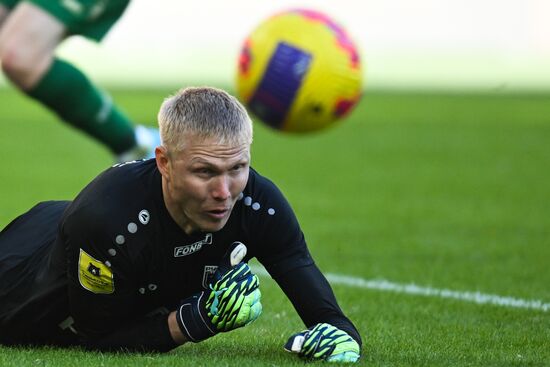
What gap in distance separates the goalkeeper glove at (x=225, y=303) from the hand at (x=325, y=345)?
18 centimetres

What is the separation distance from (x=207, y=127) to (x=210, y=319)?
722mm

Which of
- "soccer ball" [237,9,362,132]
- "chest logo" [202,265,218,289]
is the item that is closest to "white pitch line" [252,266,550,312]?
"soccer ball" [237,9,362,132]

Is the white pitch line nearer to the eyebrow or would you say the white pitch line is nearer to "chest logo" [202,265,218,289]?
"chest logo" [202,265,218,289]

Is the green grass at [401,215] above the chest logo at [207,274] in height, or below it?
below

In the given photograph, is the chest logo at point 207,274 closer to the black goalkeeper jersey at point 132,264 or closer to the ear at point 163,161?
the black goalkeeper jersey at point 132,264

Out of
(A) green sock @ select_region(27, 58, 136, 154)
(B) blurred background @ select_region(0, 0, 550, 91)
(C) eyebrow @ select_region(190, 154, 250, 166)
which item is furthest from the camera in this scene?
(B) blurred background @ select_region(0, 0, 550, 91)

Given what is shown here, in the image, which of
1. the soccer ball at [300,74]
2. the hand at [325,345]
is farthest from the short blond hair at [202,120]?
the soccer ball at [300,74]

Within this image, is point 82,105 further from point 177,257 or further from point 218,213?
point 218,213

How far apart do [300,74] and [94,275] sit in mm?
3518

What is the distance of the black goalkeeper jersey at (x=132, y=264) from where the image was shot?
4230 millimetres

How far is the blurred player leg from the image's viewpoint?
6105mm

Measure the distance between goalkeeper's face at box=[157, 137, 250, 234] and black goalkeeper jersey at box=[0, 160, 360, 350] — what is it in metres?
0.19

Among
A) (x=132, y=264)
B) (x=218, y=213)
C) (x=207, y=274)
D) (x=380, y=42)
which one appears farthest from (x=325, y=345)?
(x=380, y=42)

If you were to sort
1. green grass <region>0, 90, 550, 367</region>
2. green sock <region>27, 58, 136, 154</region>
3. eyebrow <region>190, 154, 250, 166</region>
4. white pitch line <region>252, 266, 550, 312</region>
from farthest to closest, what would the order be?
green sock <region>27, 58, 136, 154</region>
white pitch line <region>252, 266, 550, 312</region>
green grass <region>0, 90, 550, 367</region>
eyebrow <region>190, 154, 250, 166</region>
